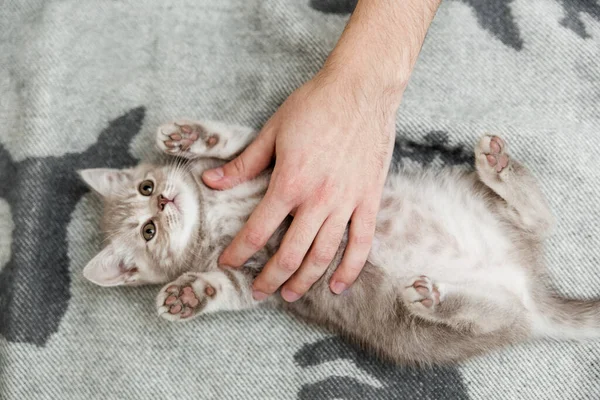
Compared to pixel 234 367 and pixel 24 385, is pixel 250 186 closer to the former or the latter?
pixel 234 367

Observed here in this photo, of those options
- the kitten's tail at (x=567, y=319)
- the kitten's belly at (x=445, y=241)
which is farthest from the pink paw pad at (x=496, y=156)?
the kitten's tail at (x=567, y=319)

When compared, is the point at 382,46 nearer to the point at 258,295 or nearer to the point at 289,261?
the point at 289,261

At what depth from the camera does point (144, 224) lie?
157 centimetres

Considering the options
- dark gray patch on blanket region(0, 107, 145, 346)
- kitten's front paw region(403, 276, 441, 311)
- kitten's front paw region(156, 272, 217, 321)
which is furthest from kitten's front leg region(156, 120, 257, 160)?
kitten's front paw region(403, 276, 441, 311)

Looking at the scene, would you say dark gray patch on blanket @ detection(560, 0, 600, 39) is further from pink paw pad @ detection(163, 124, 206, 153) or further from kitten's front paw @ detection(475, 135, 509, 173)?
pink paw pad @ detection(163, 124, 206, 153)

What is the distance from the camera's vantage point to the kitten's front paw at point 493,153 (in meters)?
1.46

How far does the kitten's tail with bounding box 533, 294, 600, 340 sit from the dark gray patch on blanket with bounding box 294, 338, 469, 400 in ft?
0.86

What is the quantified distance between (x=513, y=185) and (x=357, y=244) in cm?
45

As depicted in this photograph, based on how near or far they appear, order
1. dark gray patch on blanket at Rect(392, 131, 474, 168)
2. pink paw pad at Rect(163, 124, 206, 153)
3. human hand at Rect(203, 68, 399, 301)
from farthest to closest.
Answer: dark gray patch on blanket at Rect(392, 131, 474, 168), pink paw pad at Rect(163, 124, 206, 153), human hand at Rect(203, 68, 399, 301)

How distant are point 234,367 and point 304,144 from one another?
652 millimetres

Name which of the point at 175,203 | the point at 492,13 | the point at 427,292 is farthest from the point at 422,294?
the point at 492,13

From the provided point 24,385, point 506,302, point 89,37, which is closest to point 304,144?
point 506,302

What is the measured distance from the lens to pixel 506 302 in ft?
4.71

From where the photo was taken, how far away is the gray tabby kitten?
143cm
